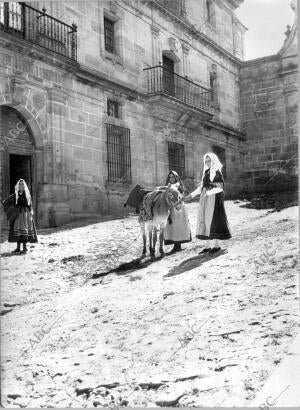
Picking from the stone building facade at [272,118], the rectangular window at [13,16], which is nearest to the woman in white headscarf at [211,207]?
the stone building facade at [272,118]

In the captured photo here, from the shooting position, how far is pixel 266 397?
2643 millimetres

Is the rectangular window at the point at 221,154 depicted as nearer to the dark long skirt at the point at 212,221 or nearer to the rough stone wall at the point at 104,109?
the rough stone wall at the point at 104,109

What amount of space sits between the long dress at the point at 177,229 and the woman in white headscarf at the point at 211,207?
10 cm

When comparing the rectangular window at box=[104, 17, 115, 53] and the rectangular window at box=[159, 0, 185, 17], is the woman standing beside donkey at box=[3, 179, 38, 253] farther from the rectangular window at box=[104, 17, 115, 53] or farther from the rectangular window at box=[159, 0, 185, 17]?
the rectangular window at box=[159, 0, 185, 17]

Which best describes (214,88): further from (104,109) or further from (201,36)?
(104,109)

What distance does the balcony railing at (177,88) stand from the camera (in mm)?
4074

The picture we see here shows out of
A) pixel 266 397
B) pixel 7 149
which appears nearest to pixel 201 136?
pixel 7 149

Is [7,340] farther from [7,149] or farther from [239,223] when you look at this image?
[239,223]

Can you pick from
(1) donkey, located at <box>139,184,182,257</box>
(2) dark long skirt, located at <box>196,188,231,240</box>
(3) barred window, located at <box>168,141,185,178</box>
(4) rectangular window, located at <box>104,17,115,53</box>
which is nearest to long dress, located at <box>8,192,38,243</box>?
(1) donkey, located at <box>139,184,182,257</box>

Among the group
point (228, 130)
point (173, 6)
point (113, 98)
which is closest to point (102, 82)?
point (113, 98)

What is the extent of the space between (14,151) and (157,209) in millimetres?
1158

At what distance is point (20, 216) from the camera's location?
357 cm

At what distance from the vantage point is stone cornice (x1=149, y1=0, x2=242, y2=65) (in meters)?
3.98

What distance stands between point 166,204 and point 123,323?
3.04 ft
